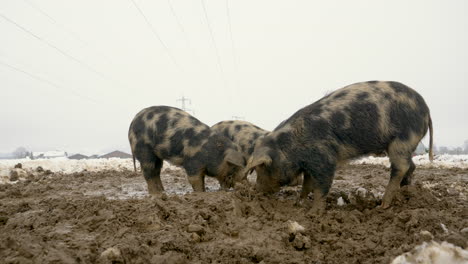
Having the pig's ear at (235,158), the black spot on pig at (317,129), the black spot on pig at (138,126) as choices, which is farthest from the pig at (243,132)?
the black spot on pig at (317,129)

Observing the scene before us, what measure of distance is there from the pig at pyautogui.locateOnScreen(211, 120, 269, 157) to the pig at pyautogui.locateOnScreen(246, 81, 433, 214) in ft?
13.4

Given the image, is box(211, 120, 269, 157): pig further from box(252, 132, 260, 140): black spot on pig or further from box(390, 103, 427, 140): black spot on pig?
box(390, 103, 427, 140): black spot on pig

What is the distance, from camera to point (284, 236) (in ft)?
12.4

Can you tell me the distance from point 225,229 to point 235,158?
3369 millimetres

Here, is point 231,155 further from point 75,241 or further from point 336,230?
point 75,241

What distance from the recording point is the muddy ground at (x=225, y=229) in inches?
126

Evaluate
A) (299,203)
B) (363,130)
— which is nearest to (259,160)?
(299,203)

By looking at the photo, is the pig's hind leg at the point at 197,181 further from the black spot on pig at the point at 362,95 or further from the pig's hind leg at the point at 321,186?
the black spot on pig at the point at 362,95

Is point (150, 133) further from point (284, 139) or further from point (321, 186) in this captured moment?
point (321, 186)

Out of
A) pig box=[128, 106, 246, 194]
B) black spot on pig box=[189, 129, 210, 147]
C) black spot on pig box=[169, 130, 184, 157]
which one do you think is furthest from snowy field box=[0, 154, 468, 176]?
black spot on pig box=[189, 129, 210, 147]

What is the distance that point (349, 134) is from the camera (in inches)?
224

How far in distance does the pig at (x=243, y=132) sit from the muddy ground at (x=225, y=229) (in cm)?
464

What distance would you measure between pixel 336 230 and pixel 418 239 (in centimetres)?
103

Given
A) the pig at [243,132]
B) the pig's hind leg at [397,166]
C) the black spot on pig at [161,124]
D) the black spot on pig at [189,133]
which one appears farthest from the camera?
the pig at [243,132]
